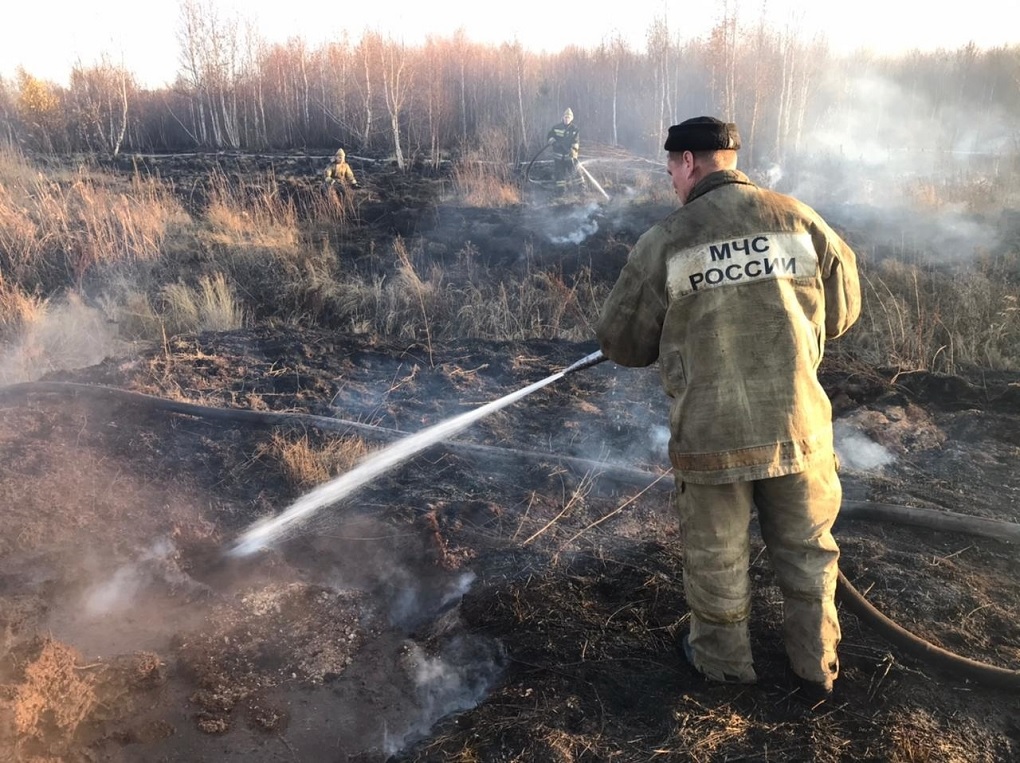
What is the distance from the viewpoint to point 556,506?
166 inches

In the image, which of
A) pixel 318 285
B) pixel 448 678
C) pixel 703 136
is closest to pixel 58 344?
pixel 318 285

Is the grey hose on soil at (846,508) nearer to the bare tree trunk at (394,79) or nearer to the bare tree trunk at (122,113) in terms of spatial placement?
the bare tree trunk at (394,79)

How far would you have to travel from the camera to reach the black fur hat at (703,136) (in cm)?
254

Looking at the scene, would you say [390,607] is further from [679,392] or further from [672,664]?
[679,392]

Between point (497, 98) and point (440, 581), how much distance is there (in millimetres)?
20847

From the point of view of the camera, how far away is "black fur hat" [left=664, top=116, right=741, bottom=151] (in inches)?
100

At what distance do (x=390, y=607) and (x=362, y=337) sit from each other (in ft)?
13.5

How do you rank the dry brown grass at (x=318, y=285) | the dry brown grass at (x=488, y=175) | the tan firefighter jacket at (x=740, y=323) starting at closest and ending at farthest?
the tan firefighter jacket at (x=740, y=323), the dry brown grass at (x=318, y=285), the dry brown grass at (x=488, y=175)

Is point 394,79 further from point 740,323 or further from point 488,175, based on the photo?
point 740,323

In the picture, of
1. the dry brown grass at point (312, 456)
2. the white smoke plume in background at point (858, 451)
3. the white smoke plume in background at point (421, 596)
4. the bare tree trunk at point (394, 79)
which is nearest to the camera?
the white smoke plume in background at point (421, 596)

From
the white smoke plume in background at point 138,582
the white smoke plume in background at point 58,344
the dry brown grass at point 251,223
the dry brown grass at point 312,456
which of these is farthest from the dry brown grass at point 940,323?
the dry brown grass at point 251,223

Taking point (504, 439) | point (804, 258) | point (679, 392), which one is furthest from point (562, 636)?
point (504, 439)

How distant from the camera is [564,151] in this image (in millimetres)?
14359

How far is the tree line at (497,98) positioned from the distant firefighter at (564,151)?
4.24 meters
